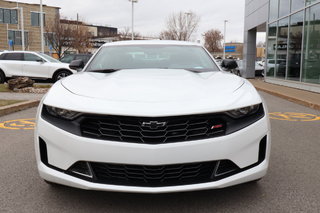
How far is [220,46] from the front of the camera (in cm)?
9362

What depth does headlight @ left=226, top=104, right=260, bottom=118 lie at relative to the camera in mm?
2520

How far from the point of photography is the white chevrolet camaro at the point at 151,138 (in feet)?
7.68

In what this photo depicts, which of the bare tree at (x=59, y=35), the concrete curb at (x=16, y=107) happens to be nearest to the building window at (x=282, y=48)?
the concrete curb at (x=16, y=107)

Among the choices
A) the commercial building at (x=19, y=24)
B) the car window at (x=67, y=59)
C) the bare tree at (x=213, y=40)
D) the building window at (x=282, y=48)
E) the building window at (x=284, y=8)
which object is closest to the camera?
→ the building window at (x=284, y=8)

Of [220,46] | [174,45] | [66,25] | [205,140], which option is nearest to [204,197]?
[205,140]

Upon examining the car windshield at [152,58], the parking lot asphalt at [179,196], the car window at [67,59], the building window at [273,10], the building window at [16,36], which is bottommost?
the parking lot asphalt at [179,196]

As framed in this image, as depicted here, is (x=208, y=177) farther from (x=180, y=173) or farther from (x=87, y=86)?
(x=87, y=86)

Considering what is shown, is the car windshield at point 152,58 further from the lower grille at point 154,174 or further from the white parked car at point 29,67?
the white parked car at point 29,67

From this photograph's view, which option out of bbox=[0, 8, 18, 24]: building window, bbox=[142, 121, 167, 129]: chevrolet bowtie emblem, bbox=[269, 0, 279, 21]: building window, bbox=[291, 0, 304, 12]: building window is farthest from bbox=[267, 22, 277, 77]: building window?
bbox=[0, 8, 18, 24]: building window

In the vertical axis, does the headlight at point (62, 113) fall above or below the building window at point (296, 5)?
below

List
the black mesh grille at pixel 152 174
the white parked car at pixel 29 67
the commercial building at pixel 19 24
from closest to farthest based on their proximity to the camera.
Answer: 1. the black mesh grille at pixel 152 174
2. the white parked car at pixel 29 67
3. the commercial building at pixel 19 24

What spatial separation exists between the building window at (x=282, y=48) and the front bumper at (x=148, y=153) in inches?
637

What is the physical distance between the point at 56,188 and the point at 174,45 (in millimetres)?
2458

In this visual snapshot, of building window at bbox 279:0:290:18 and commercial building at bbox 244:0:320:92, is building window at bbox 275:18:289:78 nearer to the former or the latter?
commercial building at bbox 244:0:320:92
